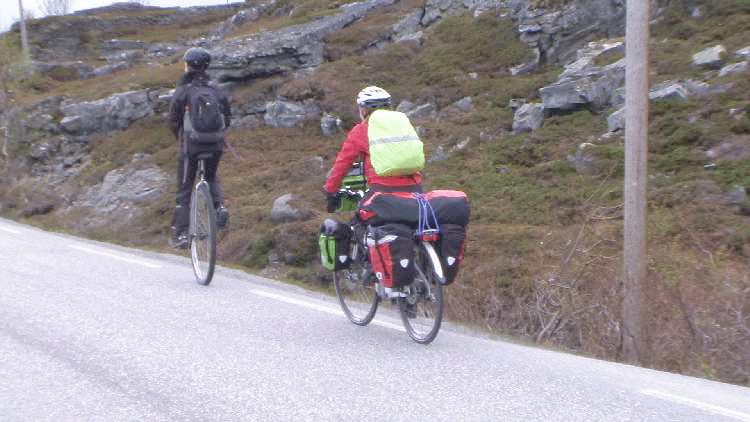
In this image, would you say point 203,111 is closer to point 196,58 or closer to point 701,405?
point 196,58

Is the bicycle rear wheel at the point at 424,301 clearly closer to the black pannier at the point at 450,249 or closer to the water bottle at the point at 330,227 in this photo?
the black pannier at the point at 450,249

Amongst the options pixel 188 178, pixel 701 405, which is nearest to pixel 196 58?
pixel 188 178

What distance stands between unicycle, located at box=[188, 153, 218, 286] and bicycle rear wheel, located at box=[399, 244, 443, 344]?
2936 mm

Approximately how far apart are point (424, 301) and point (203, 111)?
146 inches

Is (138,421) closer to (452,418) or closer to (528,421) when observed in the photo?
(452,418)

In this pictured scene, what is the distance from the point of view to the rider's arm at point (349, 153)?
7.51m

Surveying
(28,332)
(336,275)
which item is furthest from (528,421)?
(28,332)

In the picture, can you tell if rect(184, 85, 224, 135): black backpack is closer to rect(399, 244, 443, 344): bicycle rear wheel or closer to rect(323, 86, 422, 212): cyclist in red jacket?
rect(323, 86, 422, 212): cyclist in red jacket

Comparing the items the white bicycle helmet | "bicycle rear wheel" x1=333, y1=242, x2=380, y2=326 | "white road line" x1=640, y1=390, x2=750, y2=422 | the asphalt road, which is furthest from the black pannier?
"white road line" x1=640, y1=390, x2=750, y2=422

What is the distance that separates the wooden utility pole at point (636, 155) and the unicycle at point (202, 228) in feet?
13.3

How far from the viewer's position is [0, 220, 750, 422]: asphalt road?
18.8ft

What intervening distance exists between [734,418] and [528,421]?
128cm

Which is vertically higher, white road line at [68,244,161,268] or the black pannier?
the black pannier

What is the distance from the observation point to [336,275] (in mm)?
8547
